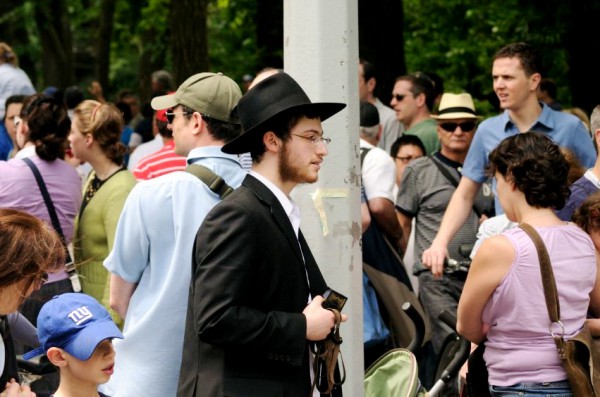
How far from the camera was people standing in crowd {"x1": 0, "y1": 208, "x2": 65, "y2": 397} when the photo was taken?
4.02m

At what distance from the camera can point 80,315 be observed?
434 cm

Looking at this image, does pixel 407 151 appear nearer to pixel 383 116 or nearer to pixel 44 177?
pixel 383 116

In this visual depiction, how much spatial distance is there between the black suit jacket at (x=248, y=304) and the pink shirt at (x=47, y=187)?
10.1ft

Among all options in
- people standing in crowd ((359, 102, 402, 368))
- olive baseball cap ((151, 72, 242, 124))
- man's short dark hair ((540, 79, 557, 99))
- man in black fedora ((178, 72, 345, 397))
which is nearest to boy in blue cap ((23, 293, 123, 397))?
man in black fedora ((178, 72, 345, 397))

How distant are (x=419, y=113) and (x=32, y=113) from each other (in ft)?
13.0

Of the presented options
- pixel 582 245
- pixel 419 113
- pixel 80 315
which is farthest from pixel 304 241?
pixel 419 113

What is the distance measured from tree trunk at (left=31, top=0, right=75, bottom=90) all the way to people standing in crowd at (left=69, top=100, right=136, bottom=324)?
15.6 metres

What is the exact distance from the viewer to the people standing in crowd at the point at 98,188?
7.20m

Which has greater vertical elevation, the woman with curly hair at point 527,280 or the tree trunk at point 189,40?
the tree trunk at point 189,40

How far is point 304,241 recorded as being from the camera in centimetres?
459

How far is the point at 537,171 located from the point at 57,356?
218cm

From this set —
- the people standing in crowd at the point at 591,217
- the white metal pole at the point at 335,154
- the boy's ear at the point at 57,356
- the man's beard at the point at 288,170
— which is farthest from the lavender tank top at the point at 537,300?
the boy's ear at the point at 57,356

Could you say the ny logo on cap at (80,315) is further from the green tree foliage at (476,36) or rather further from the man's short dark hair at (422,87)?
the green tree foliage at (476,36)

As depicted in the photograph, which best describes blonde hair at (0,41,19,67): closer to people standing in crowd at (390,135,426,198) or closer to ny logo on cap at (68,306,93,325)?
people standing in crowd at (390,135,426,198)
